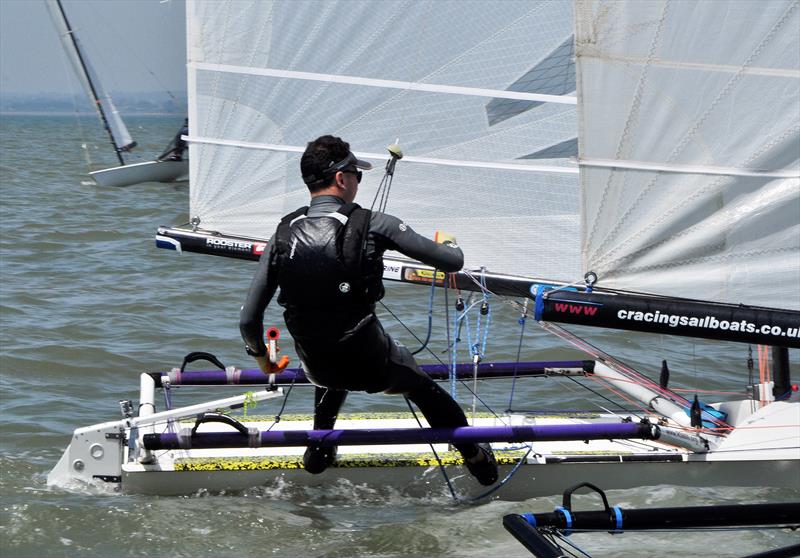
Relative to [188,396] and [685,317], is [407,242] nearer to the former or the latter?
[685,317]

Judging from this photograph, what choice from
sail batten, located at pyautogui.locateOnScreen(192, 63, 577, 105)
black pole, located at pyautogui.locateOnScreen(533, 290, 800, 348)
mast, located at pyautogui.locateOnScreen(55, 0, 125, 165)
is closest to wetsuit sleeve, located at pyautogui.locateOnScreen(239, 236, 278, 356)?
black pole, located at pyautogui.locateOnScreen(533, 290, 800, 348)

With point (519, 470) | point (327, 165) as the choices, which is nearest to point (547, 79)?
point (327, 165)

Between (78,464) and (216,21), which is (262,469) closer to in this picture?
(78,464)

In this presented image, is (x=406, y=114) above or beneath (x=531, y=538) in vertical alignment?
above

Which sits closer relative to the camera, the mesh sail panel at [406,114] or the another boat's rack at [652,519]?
the another boat's rack at [652,519]

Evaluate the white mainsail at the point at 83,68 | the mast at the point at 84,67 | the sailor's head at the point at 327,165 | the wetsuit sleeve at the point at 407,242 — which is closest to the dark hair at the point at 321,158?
the sailor's head at the point at 327,165

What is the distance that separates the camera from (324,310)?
12.1ft

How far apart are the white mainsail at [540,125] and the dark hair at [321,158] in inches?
39.2

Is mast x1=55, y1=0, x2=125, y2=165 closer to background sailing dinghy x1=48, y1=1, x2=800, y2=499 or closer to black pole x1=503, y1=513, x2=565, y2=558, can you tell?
background sailing dinghy x1=48, y1=1, x2=800, y2=499

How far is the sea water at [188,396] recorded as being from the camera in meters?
4.08

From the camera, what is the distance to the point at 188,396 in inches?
244

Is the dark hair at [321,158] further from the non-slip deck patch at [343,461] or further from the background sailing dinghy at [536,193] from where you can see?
the non-slip deck patch at [343,461]

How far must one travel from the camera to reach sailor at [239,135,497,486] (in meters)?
3.61

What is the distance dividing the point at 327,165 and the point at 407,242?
1.21 feet
